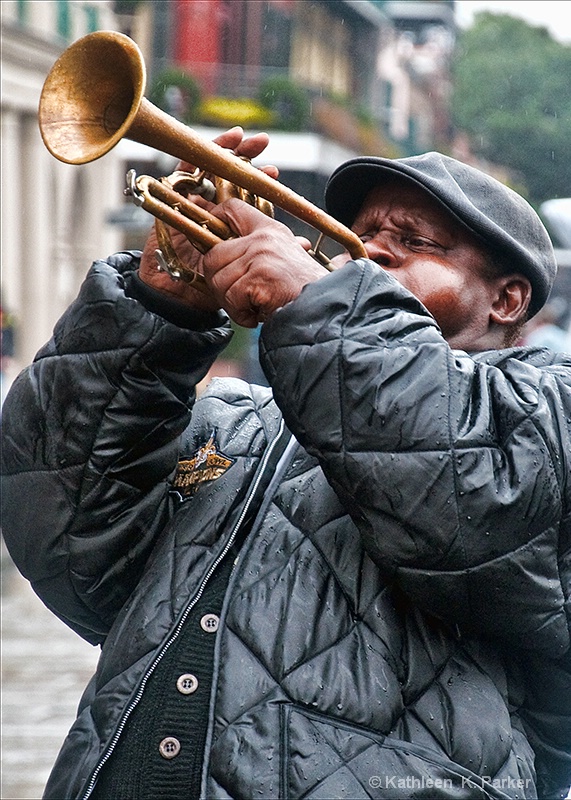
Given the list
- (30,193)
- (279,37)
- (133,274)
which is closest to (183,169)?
(133,274)

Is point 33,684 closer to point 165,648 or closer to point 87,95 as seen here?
point 165,648

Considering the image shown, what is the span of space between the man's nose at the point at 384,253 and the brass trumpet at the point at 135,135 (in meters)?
0.14

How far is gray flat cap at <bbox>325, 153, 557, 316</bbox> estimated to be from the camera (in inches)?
96.9

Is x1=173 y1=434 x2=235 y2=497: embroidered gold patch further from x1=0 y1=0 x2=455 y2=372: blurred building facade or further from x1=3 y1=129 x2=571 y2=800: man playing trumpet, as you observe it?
x1=0 y1=0 x2=455 y2=372: blurred building facade

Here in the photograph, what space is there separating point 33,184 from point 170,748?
17.1m

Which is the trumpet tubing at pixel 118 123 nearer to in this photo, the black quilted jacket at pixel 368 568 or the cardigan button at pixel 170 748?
the black quilted jacket at pixel 368 568

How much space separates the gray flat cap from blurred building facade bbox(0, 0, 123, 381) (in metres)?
14.3

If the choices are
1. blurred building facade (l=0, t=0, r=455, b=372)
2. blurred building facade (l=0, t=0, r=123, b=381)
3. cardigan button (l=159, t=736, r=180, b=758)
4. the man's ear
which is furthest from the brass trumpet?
blurred building facade (l=0, t=0, r=123, b=381)

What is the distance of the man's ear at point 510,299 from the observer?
256cm

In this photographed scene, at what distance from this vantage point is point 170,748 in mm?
2191

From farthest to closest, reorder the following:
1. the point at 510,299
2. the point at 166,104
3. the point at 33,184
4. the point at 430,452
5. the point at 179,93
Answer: the point at 179,93
the point at 166,104
the point at 33,184
the point at 510,299
the point at 430,452

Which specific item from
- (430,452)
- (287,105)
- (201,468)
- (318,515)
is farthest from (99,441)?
(287,105)

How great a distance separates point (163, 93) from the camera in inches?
847

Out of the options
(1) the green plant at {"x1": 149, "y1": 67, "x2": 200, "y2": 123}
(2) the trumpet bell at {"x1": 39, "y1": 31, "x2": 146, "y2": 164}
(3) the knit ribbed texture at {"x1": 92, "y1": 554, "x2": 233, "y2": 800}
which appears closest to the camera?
(3) the knit ribbed texture at {"x1": 92, "y1": 554, "x2": 233, "y2": 800}
